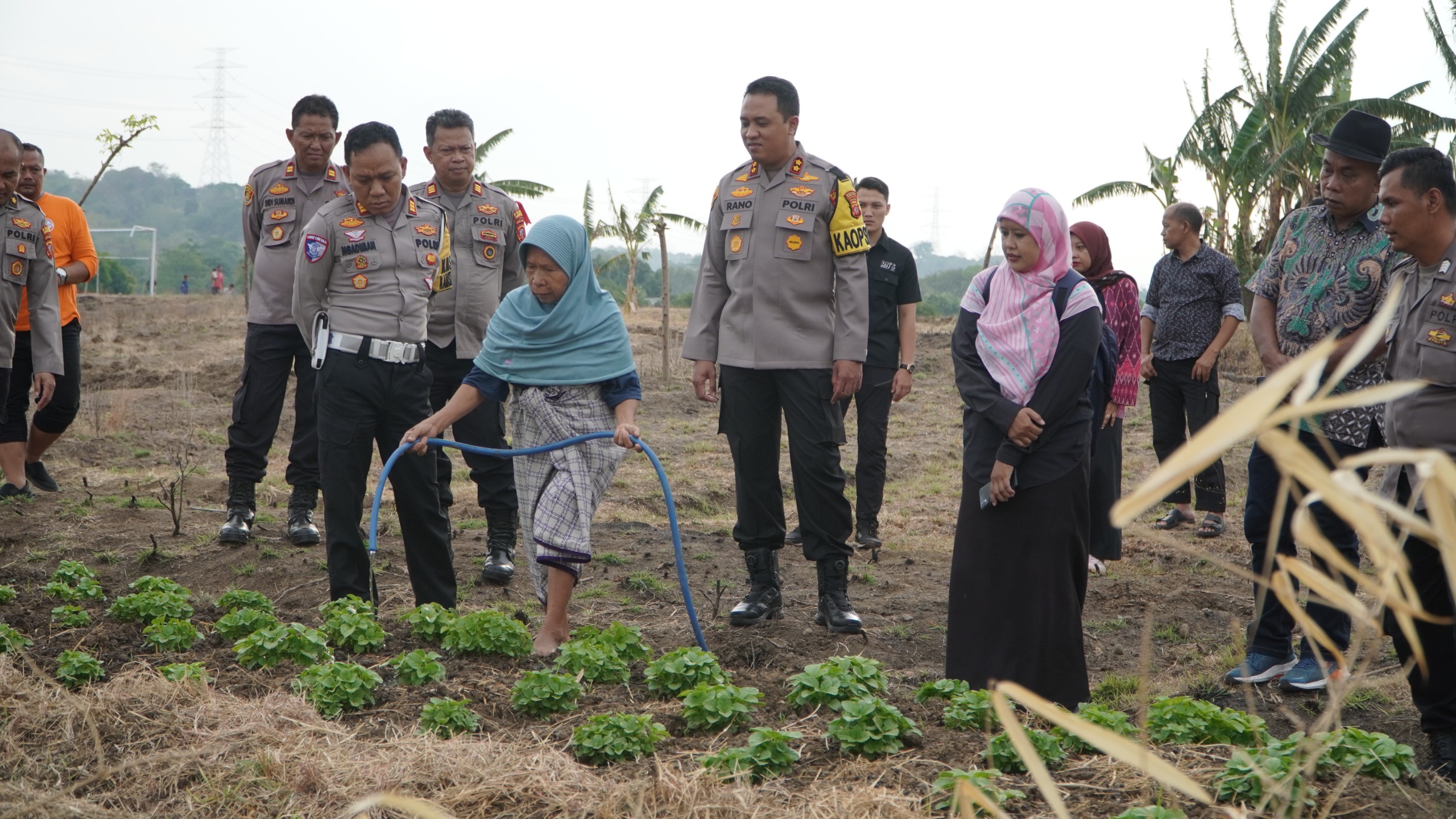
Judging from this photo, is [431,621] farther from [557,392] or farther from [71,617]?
[71,617]

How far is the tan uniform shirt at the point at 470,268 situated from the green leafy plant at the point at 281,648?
7.40 ft

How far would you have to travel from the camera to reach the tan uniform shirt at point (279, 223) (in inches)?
232

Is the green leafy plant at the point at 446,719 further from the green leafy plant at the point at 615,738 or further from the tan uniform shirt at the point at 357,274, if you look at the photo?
the tan uniform shirt at the point at 357,274

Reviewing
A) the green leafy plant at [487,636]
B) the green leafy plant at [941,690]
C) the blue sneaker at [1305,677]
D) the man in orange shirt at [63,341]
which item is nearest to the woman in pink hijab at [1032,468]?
the green leafy plant at [941,690]

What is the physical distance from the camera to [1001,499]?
3.90 metres

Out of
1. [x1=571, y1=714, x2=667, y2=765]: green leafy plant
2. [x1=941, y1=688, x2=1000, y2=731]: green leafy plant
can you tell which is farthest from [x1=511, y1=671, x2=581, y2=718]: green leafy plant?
[x1=941, y1=688, x2=1000, y2=731]: green leafy plant

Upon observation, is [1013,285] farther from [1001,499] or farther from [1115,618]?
[1115,618]

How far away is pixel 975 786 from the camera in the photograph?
2482 millimetres

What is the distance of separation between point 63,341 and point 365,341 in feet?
11.0

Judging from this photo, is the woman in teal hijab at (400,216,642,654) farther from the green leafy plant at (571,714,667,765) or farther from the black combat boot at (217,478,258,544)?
the black combat boot at (217,478,258,544)

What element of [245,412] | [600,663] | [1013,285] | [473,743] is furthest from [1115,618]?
[245,412]

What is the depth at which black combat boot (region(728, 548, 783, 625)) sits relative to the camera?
4.98m

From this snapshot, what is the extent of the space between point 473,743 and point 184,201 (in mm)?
120489

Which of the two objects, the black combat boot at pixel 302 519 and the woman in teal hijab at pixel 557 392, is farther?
the black combat boot at pixel 302 519
